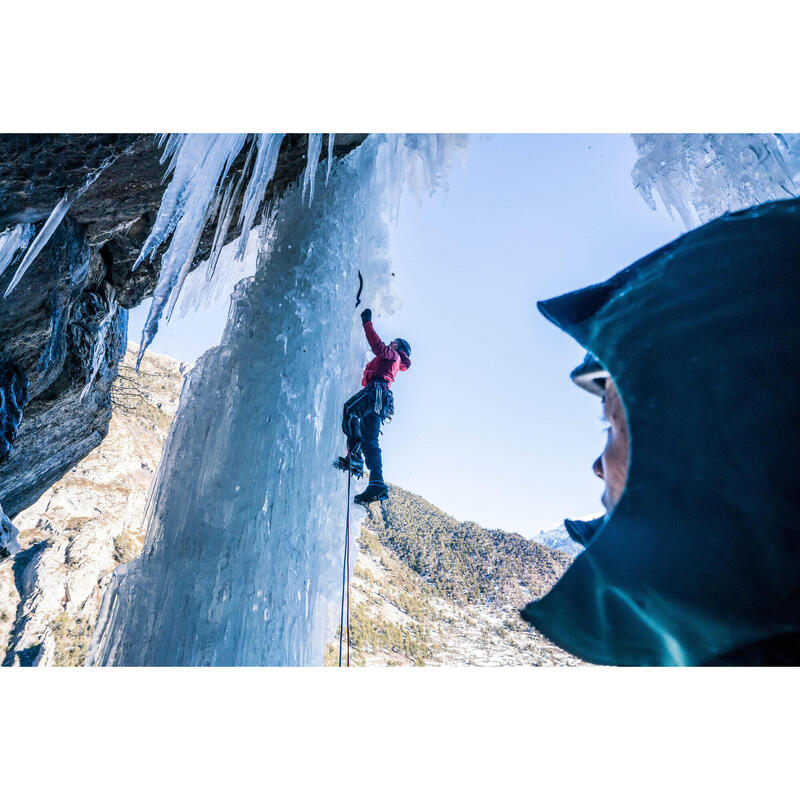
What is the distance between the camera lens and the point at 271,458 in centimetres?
231

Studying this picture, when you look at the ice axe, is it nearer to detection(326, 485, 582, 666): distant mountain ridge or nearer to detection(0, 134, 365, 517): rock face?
detection(0, 134, 365, 517): rock face

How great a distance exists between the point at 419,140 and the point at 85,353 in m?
2.96

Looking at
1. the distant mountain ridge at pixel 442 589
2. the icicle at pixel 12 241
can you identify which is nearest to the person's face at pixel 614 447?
the icicle at pixel 12 241

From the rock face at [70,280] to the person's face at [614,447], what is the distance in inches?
89.7

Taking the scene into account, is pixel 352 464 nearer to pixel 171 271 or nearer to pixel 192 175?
pixel 171 271

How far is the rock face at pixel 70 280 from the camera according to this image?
1833mm

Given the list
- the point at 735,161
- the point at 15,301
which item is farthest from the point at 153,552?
the point at 735,161

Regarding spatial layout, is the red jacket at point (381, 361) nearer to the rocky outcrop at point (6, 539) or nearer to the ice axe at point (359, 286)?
the ice axe at point (359, 286)

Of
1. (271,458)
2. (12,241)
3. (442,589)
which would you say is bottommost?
(442,589)

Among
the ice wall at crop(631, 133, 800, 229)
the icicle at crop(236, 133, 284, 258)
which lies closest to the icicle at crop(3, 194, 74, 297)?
the icicle at crop(236, 133, 284, 258)

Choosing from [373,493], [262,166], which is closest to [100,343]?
[262,166]

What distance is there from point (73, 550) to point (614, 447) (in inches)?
762

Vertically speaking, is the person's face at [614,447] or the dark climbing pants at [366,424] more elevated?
the dark climbing pants at [366,424]

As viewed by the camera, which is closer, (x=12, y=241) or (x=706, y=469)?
(x=706, y=469)
